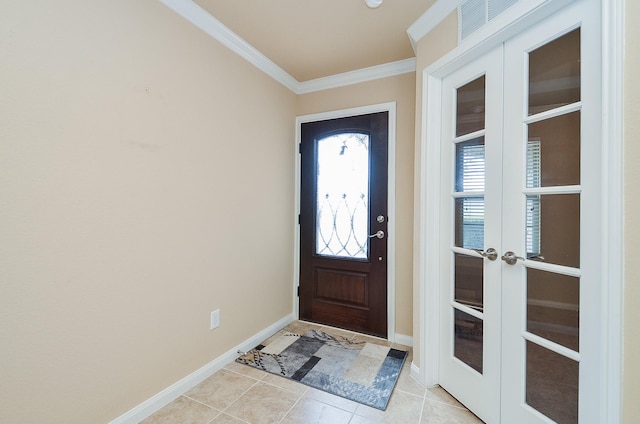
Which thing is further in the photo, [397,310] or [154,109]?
[397,310]

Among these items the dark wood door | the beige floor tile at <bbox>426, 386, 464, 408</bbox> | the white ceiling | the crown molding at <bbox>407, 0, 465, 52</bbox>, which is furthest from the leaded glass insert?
the beige floor tile at <bbox>426, 386, 464, 408</bbox>

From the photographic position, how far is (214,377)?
208 cm

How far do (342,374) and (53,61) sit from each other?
243 cm

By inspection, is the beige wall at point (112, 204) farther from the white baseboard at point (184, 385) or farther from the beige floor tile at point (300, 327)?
the beige floor tile at point (300, 327)

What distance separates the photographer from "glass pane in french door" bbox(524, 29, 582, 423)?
4.12 feet

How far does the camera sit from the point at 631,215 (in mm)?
997

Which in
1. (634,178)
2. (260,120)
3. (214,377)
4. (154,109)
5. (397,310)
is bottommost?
(214,377)

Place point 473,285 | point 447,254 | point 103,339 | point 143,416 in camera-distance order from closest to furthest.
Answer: point 103,339
point 143,416
point 473,285
point 447,254

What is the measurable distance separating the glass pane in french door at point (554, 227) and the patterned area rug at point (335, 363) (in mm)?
886

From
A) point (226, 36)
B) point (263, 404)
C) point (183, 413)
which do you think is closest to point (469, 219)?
point (263, 404)

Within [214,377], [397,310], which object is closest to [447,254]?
[397,310]

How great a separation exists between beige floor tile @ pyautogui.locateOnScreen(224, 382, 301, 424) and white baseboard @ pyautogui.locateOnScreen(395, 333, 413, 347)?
1.14 m

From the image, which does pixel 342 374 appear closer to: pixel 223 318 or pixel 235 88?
pixel 223 318

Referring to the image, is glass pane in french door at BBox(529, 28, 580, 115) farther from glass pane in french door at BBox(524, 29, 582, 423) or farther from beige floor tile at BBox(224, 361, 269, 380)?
beige floor tile at BBox(224, 361, 269, 380)
